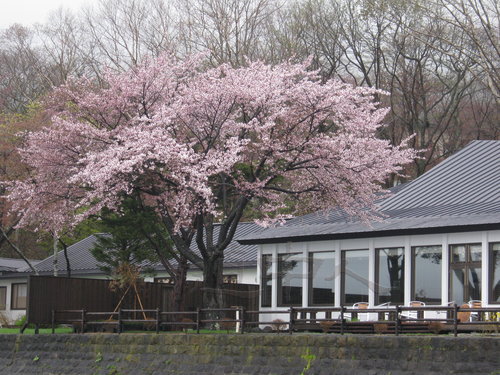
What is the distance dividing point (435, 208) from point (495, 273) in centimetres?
383

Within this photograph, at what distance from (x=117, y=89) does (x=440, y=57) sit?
23505 millimetres

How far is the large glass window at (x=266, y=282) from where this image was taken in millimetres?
30453

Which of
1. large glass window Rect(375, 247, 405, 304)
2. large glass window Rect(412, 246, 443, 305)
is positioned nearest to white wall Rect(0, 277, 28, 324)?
large glass window Rect(375, 247, 405, 304)

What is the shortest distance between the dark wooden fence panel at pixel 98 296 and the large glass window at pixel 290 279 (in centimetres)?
221

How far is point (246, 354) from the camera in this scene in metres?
21.9

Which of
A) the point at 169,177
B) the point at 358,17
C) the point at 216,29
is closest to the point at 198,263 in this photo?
the point at 169,177

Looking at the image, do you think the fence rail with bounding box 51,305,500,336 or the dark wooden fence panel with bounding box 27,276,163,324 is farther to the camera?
the dark wooden fence panel with bounding box 27,276,163,324

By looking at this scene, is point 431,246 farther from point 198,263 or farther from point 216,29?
point 216,29

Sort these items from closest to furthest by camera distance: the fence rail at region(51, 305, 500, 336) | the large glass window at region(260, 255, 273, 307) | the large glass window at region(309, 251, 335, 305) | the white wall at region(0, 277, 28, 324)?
1. the fence rail at region(51, 305, 500, 336)
2. the large glass window at region(309, 251, 335, 305)
3. the large glass window at region(260, 255, 273, 307)
4. the white wall at region(0, 277, 28, 324)

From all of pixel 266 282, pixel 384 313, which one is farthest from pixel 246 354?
pixel 266 282

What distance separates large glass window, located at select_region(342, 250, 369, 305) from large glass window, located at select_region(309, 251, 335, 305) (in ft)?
1.42

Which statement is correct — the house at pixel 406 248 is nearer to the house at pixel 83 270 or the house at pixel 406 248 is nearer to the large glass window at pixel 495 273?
the large glass window at pixel 495 273

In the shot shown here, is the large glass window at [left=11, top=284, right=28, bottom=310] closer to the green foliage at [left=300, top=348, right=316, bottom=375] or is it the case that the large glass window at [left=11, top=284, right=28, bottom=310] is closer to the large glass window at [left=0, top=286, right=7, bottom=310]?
the large glass window at [left=0, top=286, right=7, bottom=310]

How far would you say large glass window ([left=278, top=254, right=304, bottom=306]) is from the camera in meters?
29.7
